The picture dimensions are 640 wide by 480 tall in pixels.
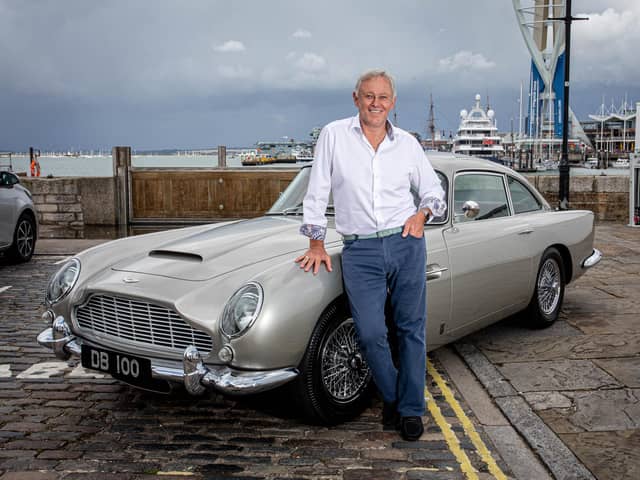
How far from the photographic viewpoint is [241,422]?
4.12 m

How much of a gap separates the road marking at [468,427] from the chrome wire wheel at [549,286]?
136 centimetres

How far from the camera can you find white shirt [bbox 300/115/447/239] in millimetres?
3637

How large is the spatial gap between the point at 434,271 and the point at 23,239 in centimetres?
786

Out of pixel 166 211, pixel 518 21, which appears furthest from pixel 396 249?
pixel 518 21

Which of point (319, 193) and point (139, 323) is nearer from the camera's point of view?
point (319, 193)

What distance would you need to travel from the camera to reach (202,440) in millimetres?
3857

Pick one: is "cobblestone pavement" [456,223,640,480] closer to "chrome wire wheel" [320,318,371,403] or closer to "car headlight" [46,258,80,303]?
"chrome wire wheel" [320,318,371,403]

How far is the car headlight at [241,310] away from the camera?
11.5ft

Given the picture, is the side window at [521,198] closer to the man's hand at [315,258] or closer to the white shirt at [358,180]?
the white shirt at [358,180]

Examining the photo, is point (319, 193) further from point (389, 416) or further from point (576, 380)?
point (576, 380)

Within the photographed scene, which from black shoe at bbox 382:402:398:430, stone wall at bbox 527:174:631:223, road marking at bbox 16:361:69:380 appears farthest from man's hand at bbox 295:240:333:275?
stone wall at bbox 527:174:631:223

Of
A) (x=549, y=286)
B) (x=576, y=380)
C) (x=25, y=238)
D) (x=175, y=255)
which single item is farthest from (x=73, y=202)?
(x=576, y=380)

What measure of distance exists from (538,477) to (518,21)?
66270mm

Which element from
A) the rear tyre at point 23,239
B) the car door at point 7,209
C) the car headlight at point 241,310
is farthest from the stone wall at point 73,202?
the car headlight at point 241,310
